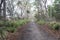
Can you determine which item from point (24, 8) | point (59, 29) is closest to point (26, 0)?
point (24, 8)

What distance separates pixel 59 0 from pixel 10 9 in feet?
73.7

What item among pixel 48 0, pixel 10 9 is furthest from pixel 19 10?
pixel 48 0

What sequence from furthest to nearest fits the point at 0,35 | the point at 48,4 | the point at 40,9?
the point at 40,9 < the point at 48,4 < the point at 0,35

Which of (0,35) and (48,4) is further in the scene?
(48,4)

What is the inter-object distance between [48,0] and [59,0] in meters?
14.6

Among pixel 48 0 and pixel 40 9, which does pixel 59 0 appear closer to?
pixel 48 0

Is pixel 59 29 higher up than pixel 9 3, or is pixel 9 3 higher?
pixel 9 3

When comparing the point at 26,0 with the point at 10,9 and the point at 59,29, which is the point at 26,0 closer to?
the point at 10,9

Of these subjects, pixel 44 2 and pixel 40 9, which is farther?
pixel 40 9

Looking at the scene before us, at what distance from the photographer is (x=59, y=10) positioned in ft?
96.5

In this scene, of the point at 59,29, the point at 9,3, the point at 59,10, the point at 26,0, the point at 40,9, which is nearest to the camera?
the point at 59,29

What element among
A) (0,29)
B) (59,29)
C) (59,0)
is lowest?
(59,29)

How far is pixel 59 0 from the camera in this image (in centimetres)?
3231

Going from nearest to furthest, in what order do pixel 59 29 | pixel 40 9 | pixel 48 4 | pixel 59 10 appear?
pixel 59 29 → pixel 59 10 → pixel 48 4 → pixel 40 9
